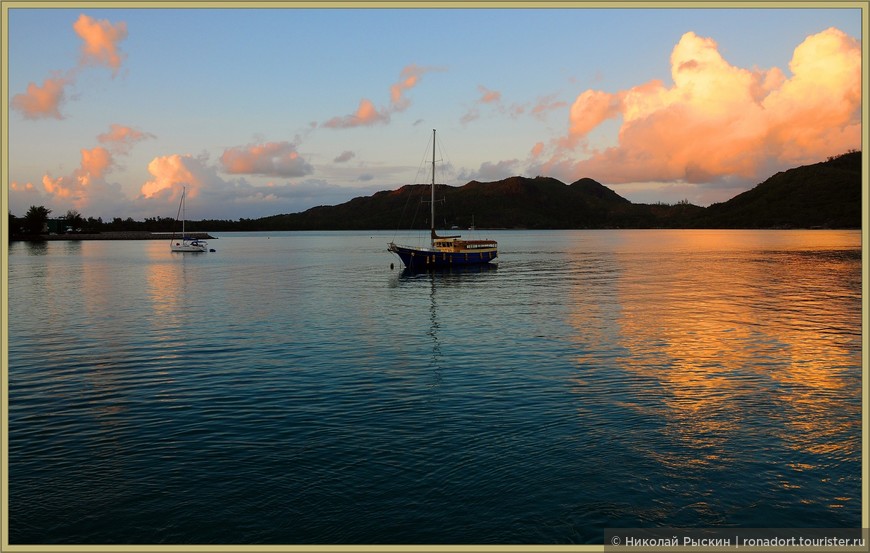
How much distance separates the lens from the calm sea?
15422 millimetres

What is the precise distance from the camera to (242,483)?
17094mm

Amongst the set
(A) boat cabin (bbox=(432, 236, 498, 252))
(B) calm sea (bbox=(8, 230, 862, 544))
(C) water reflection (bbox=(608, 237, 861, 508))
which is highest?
(A) boat cabin (bbox=(432, 236, 498, 252))

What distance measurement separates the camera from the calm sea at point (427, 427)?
15.4 meters

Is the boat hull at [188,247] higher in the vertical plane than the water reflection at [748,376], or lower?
higher

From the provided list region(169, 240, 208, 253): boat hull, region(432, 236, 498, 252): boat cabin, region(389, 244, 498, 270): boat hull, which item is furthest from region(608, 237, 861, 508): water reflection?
region(169, 240, 208, 253): boat hull

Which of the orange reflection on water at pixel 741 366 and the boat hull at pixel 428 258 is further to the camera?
the boat hull at pixel 428 258

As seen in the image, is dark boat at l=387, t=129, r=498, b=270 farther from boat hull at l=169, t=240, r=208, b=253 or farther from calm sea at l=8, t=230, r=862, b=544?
boat hull at l=169, t=240, r=208, b=253

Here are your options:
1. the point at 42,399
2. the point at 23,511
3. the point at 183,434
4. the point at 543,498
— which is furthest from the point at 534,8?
the point at 42,399

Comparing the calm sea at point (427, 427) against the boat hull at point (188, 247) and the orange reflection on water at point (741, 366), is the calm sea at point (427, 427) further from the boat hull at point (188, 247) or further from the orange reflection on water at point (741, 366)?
the boat hull at point (188, 247)

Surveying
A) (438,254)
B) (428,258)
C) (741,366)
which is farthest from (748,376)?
(438,254)

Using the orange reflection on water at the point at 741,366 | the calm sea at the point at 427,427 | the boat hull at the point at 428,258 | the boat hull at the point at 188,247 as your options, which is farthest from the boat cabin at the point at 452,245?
the boat hull at the point at 188,247

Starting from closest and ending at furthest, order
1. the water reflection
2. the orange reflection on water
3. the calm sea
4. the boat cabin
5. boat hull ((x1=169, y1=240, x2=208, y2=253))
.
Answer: the calm sea < the water reflection < the orange reflection on water < the boat cabin < boat hull ((x1=169, y1=240, x2=208, y2=253))

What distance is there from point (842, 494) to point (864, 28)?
11.9 meters

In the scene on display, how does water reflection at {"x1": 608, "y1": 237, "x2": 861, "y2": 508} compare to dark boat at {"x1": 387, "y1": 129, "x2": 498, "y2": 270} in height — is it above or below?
below
